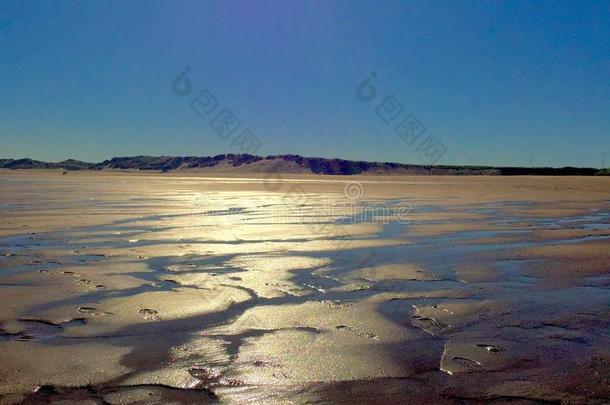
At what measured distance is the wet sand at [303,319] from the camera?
3.59 meters

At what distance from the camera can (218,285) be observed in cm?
655

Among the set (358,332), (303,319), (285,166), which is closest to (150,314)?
(303,319)

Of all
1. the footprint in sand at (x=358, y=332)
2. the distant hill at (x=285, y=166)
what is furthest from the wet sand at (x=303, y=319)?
the distant hill at (x=285, y=166)

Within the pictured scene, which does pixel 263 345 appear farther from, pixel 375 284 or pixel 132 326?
pixel 375 284

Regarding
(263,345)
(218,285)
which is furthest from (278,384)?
(218,285)

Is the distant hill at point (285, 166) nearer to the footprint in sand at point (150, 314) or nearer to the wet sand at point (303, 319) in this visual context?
the wet sand at point (303, 319)

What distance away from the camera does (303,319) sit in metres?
5.12

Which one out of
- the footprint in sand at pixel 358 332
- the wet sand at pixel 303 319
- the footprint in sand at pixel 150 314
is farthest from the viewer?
the footprint in sand at pixel 150 314

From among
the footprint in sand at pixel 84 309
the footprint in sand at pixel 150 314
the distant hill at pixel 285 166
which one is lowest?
the footprint in sand at pixel 150 314

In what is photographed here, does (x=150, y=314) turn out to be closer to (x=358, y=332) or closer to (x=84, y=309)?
(x=84, y=309)

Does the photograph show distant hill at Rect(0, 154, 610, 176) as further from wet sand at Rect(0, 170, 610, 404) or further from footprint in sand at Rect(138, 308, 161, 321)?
footprint in sand at Rect(138, 308, 161, 321)

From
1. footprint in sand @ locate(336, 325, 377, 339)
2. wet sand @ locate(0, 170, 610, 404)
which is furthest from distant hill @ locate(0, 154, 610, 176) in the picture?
footprint in sand @ locate(336, 325, 377, 339)

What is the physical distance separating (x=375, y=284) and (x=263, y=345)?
2664mm

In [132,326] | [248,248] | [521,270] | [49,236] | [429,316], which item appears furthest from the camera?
[49,236]
